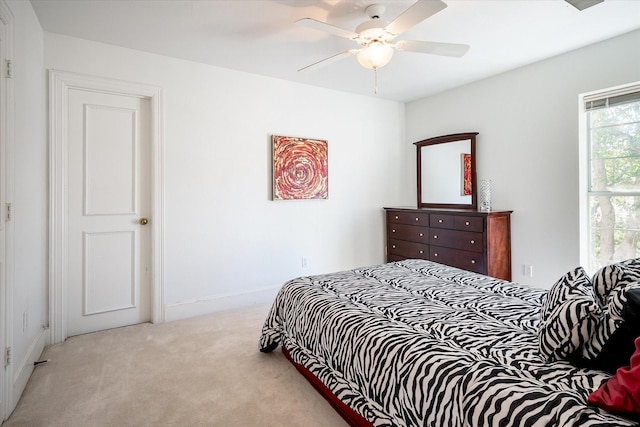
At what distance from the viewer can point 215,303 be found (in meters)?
3.36

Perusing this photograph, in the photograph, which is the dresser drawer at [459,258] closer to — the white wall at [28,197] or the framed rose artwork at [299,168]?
the framed rose artwork at [299,168]

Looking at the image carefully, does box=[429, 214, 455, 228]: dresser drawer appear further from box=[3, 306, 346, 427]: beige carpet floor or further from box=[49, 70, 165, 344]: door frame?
box=[49, 70, 165, 344]: door frame

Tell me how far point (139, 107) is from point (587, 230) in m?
4.37

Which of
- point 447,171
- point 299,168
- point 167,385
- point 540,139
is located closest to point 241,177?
point 299,168

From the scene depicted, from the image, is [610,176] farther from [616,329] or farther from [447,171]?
[616,329]

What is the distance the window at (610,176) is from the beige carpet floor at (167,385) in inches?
115

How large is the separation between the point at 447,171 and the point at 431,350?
3.28 meters

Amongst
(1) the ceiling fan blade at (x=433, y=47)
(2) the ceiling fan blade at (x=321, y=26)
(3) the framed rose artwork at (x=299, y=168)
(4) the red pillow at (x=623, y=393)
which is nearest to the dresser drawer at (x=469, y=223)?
(3) the framed rose artwork at (x=299, y=168)

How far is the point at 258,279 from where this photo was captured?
364 centimetres

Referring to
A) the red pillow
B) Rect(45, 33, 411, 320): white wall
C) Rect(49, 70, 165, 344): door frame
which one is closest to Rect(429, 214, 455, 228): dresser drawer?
Rect(45, 33, 411, 320): white wall

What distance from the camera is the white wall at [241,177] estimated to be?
10.2ft

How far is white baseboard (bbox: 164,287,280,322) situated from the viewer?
315cm

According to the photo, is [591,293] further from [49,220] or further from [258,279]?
[49,220]

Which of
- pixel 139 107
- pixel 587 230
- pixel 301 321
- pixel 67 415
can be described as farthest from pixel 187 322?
pixel 587 230
